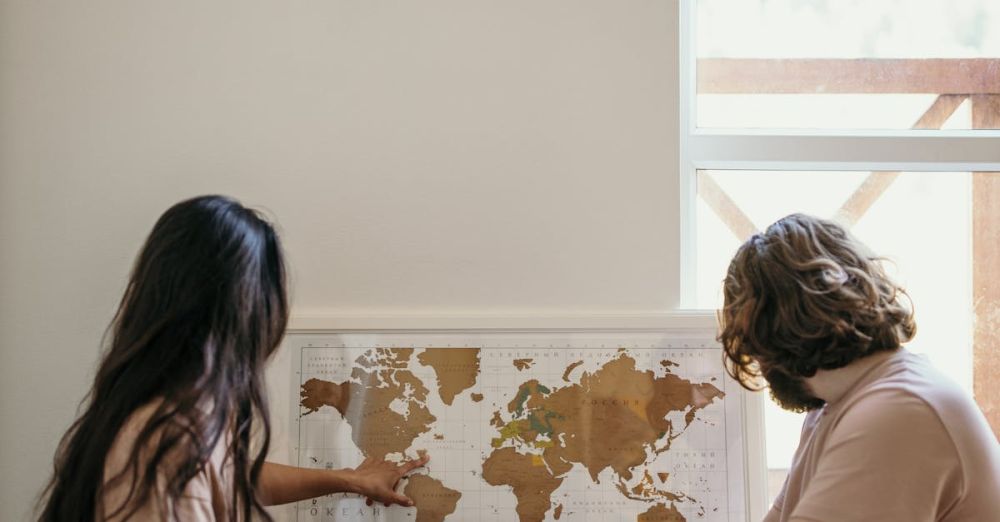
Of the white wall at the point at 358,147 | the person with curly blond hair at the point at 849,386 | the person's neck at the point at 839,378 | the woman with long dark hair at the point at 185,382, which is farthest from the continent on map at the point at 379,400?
the person's neck at the point at 839,378

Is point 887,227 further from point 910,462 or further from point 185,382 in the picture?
point 185,382

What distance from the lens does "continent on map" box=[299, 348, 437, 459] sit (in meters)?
1.62

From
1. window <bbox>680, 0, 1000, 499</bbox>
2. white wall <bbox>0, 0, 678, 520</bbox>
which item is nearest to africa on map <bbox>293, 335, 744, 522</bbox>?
white wall <bbox>0, 0, 678, 520</bbox>

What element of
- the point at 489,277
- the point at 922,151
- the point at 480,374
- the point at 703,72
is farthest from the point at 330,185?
the point at 922,151

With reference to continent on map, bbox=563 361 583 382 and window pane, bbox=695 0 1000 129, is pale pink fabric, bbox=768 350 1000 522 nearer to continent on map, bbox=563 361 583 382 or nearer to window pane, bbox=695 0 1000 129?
continent on map, bbox=563 361 583 382

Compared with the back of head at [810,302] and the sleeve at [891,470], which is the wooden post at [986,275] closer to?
the back of head at [810,302]

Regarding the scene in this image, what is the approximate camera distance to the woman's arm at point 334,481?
1489 millimetres

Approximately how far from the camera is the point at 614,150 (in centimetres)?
169

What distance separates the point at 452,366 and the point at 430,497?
267 millimetres

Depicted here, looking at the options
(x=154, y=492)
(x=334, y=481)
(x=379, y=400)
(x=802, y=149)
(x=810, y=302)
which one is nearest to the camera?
(x=154, y=492)

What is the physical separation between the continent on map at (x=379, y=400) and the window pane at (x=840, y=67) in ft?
2.94

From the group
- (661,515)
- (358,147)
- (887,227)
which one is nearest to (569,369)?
(661,515)

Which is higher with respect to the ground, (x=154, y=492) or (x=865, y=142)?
(x=865, y=142)

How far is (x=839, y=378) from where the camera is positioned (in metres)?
1.21
